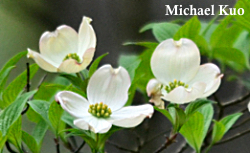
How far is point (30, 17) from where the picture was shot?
4.89 feet

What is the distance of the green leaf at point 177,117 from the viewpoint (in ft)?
1.36

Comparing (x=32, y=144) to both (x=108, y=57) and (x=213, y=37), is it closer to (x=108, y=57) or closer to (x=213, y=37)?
(x=213, y=37)

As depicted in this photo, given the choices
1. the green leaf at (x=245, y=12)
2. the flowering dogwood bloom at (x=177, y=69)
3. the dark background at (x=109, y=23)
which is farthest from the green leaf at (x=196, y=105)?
the dark background at (x=109, y=23)

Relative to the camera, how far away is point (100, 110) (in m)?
0.43

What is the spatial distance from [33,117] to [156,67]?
29 cm

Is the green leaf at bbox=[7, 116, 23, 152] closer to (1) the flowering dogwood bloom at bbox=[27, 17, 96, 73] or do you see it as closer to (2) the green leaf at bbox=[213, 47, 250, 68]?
(1) the flowering dogwood bloom at bbox=[27, 17, 96, 73]

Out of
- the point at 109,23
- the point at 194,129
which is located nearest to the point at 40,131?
the point at 194,129

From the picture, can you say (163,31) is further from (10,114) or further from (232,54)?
(10,114)

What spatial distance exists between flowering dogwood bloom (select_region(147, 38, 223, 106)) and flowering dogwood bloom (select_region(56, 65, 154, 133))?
40mm

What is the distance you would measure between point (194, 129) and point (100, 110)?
17cm

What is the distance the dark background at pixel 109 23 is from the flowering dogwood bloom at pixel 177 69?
38.8 inches

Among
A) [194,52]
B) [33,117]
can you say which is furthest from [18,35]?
[194,52]

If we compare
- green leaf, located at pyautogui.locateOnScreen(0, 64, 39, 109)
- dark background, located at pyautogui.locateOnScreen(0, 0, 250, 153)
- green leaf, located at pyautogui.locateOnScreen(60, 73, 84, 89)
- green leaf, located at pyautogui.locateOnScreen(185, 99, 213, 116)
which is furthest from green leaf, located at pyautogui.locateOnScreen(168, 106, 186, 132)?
dark background, located at pyautogui.locateOnScreen(0, 0, 250, 153)

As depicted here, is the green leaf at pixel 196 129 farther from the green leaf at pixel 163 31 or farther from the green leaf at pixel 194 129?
the green leaf at pixel 163 31
